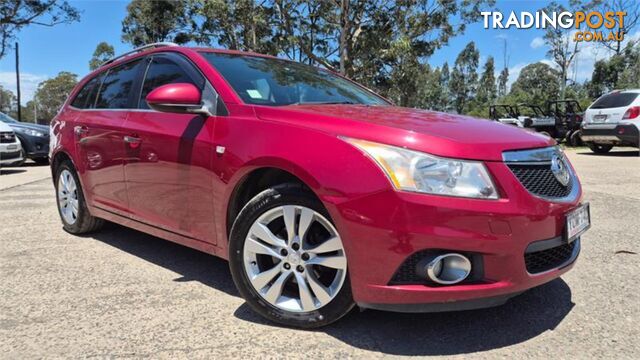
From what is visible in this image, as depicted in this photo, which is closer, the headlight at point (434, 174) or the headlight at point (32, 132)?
the headlight at point (434, 174)

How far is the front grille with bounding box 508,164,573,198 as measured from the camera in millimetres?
2455

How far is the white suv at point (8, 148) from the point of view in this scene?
1091 centimetres

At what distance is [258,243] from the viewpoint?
2.77 meters

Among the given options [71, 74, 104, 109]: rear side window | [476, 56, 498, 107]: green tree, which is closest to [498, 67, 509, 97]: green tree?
[476, 56, 498, 107]: green tree

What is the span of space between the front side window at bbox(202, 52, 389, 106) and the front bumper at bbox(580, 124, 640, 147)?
10.7m

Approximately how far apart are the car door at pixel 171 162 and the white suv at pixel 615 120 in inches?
476

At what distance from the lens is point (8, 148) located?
11.0 meters

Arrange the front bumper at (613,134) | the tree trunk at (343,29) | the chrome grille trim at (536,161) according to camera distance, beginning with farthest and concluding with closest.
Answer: the tree trunk at (343,29) → the front bumper at (613,134) → the chrome grille trim at (536,161)

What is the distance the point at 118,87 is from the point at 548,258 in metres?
3.44

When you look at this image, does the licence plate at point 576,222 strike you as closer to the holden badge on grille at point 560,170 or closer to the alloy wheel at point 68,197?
the holden badge on grille at point 560,170

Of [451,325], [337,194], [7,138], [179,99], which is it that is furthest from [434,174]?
[7,138]

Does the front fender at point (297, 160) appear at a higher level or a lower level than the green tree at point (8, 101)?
lower

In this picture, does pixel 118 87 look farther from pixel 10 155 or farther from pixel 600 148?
pixel 600 148

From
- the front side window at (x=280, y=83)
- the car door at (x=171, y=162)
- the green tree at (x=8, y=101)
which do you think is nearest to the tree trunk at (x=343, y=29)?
the front side window at (x=280, y=83)
